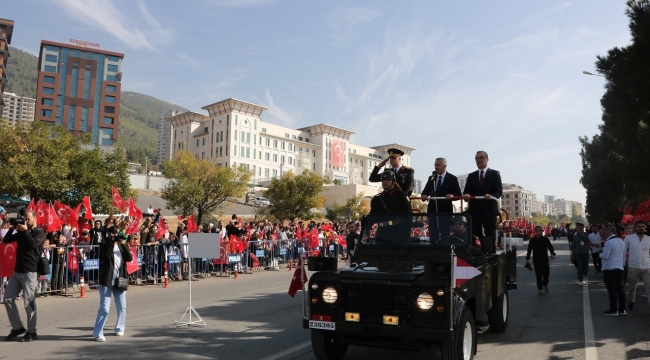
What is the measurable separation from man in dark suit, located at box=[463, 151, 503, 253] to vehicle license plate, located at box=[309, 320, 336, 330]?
3.22 m

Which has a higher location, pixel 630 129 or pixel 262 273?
pixel 630 129

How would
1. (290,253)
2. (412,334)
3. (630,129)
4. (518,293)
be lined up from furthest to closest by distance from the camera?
(290,253)
(630,129)
(518,293)
(412,334)

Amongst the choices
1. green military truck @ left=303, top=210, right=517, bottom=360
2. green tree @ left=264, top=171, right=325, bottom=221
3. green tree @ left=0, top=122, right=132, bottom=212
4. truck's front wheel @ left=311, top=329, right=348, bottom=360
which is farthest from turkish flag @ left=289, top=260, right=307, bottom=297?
green tree @ left=264, top=171, right=325, bottom=221

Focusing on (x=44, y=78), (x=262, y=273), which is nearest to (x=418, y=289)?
(x=262, y=273)

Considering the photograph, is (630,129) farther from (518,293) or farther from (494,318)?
(494,318)

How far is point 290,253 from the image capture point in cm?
2334

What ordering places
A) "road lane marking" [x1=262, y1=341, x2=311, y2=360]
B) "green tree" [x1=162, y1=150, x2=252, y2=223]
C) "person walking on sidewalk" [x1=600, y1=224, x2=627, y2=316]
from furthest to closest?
"green tree" [x1=162, y1=150, x2=252, y2=223] < "person walking on sidewalk" [x1=600, y1=224, x2=627, y2=316] < "road lane marking" [x1=262, y1=341, x2=311, y2=360]

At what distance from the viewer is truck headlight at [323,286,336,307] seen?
220 inches

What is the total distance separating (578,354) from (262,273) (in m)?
14.4

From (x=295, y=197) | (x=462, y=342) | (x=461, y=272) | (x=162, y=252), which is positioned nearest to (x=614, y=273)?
(x=461, y=272)

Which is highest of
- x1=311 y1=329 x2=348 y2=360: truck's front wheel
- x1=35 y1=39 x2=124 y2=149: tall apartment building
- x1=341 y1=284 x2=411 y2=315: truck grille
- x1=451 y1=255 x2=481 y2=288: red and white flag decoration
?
x1=35 y1=39 x2=124 y2=149: tall apartment building

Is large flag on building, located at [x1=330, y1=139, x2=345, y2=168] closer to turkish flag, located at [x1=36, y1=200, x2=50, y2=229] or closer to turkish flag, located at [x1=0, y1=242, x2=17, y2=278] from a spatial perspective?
turkish flag, located at [x1=36, y1=200, x2=50, y2=229]

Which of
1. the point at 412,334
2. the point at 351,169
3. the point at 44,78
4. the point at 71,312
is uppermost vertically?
the point at 44,78

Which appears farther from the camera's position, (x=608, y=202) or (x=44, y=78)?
(x=44, y=78)
